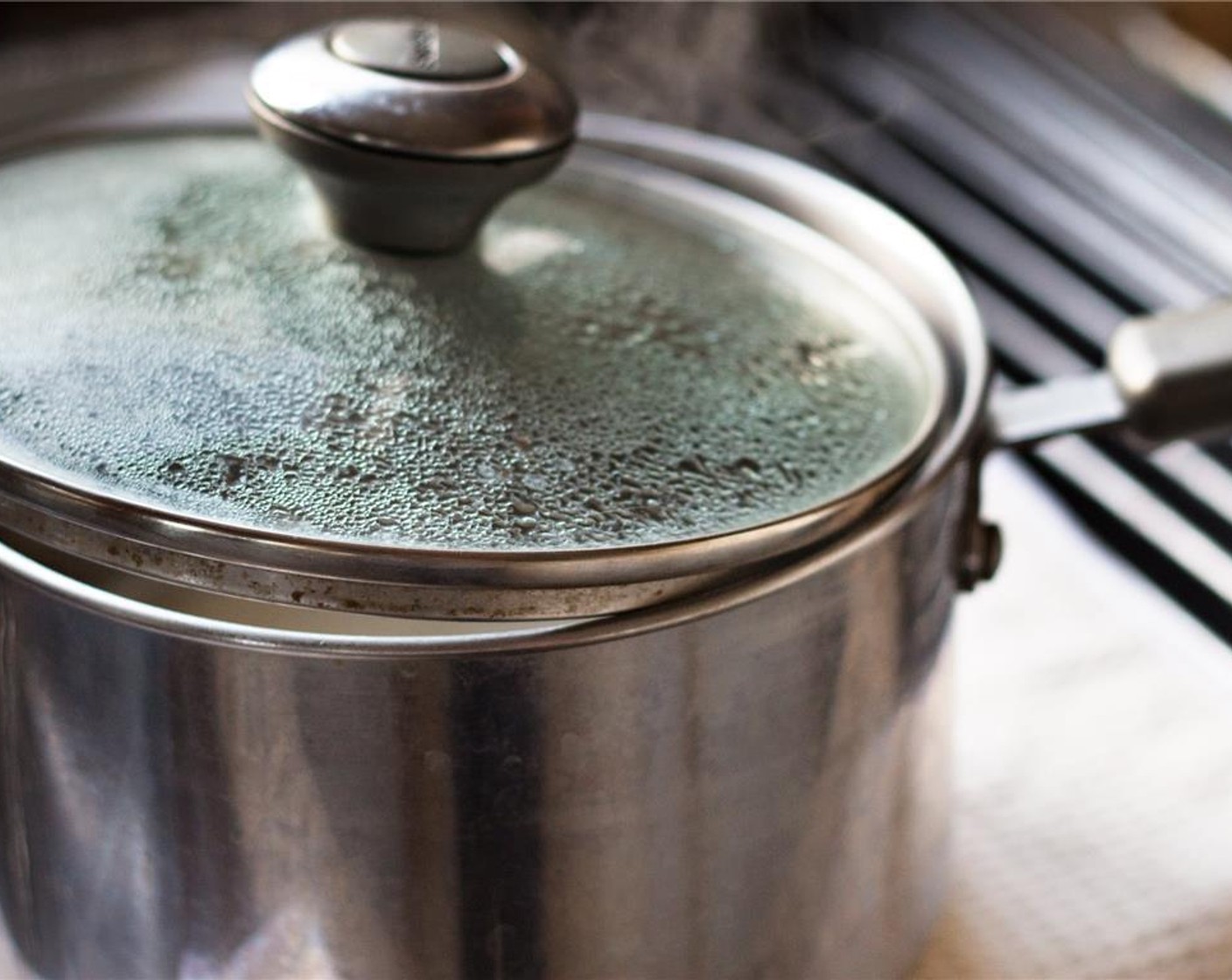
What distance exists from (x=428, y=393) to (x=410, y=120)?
0.12m

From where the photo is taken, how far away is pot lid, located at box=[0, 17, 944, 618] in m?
0.51

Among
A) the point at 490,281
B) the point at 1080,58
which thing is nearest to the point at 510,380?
the point at 490,281

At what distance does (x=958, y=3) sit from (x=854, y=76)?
0.13 m

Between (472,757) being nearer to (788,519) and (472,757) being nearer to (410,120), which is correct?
(788,519)

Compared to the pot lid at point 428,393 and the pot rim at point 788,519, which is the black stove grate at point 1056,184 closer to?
the pot rim at point 788,519

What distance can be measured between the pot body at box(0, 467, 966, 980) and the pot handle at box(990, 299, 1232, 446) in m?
0.09

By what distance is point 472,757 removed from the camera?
51 centimetres

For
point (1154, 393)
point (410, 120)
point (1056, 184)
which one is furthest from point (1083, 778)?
point (1056, 184)

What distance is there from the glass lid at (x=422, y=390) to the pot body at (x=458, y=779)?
1.0 inches

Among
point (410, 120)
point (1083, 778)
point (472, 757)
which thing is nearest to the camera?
point (472, 757)

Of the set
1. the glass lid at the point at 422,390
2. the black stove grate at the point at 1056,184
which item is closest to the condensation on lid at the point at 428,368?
the glass lid at the point at 422,390

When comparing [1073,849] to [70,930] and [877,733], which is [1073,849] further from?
[70,930]

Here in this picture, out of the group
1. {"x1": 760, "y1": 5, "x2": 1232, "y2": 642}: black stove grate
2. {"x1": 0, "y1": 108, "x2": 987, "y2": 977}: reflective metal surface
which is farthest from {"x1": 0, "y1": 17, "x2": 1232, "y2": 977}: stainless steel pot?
{"x1": 760, "y1": 5, "x2": 1232, "y2": 642}: black stove grate

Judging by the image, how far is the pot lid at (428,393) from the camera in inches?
20.1
